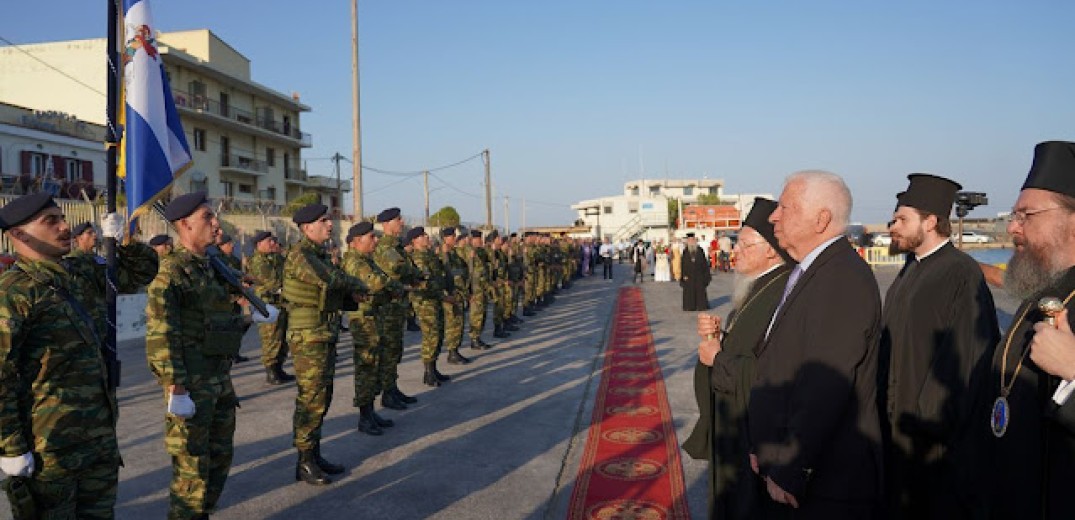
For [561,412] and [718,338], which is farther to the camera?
[561,412]

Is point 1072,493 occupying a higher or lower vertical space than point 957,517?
higher

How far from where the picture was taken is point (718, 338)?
3.30m

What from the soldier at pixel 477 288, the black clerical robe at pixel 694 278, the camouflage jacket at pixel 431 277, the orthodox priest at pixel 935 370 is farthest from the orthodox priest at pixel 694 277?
the orthodox priest at pixel 935 370

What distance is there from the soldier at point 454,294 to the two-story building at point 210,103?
18053 millimetres

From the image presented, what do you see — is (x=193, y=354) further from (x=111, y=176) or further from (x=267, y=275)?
(x=267, y=275)

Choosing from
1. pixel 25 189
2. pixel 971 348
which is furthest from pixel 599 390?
pixel 25 189

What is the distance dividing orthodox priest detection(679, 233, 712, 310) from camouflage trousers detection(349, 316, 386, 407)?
1079cm

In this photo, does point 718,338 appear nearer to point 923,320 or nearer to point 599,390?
point 923,320

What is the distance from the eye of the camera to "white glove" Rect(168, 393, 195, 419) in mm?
3365

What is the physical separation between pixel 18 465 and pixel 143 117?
2.17 m

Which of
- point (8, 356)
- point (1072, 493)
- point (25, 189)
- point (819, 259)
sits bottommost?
point (1072, 493)

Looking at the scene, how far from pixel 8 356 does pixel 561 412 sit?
475 centimetres

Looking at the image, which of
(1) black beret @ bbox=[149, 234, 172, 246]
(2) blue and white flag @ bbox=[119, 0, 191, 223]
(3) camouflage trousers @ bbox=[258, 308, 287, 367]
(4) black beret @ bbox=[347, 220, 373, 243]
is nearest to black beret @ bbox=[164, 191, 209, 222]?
(2) blue and white flag @ bbox=[119, 0, 191, 223]

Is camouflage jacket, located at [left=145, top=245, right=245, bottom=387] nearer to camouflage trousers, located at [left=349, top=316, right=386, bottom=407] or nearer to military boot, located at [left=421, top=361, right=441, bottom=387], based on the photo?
camouflage trousers, located at [left=349, top=316, right=386, bottom=407]
